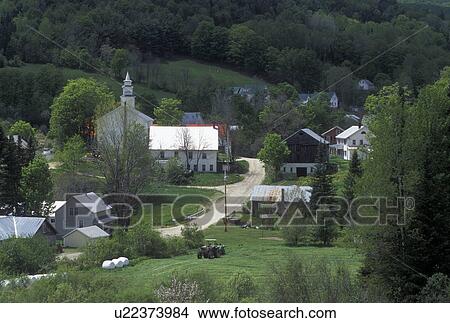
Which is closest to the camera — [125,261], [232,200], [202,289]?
[202,289]

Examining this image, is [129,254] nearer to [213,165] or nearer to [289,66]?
[213,165]

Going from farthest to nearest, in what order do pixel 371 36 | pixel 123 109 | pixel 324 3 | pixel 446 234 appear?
pixel 324 3 → pixel 371 36 → pixel 123 109 → pixel 446 234

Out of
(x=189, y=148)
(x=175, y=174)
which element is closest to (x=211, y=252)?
(x=175, y=174)

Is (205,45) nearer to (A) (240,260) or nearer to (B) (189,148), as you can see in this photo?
(B) (189,148)

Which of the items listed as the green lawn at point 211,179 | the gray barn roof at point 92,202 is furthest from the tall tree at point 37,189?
the green lawn at point 211,179

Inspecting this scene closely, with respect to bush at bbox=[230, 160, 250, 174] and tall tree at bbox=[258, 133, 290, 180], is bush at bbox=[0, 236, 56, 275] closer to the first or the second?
tall tree at bbox=[258, 133, 290, 180]

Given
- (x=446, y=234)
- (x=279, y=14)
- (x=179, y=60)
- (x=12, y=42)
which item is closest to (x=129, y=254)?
(x=446, y=234)
